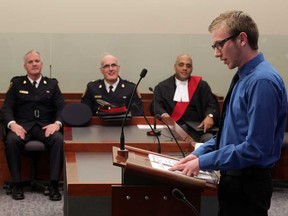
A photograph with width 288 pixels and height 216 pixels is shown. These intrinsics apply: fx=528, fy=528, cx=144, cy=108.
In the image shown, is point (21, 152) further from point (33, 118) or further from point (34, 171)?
point (33, 118)

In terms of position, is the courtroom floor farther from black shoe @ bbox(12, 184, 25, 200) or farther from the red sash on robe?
the red sash on robe

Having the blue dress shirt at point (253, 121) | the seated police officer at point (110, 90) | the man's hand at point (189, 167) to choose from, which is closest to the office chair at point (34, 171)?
the seated police officer at point (110, 90)

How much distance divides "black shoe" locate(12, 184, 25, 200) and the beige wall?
1.71m

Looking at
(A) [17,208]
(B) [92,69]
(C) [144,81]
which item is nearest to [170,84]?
(C) [144,81]

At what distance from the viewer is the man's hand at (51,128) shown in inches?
189

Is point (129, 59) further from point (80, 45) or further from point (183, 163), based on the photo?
point (183, 163)

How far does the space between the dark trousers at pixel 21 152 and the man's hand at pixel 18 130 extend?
31mm

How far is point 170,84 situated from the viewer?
5.64 meters

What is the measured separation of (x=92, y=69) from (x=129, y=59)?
1.49 feet

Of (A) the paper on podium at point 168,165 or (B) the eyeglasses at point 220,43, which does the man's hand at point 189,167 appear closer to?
(A) the paper on podium at point 168,165

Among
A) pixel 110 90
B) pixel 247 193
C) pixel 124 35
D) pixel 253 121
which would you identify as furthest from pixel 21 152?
pixel 253 121

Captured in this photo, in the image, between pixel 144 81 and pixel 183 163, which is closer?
pixel 183 163

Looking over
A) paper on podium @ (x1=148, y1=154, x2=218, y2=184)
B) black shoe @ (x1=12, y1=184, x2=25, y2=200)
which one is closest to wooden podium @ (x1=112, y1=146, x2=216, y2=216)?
paper on podium @ (x1=148, y1=154, x2=218, y2=184)

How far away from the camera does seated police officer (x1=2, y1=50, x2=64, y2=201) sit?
15.3 ft
